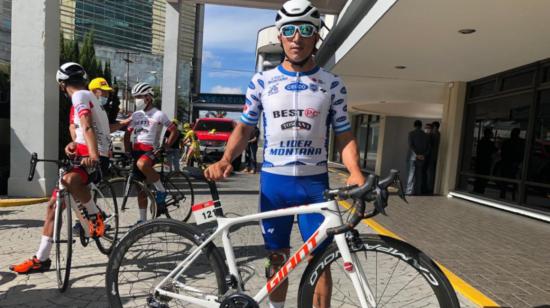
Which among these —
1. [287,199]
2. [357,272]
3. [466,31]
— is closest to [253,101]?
[287,199]

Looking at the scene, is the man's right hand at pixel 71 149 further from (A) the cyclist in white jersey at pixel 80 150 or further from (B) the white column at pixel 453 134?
(B) the white column at pixel 453 134

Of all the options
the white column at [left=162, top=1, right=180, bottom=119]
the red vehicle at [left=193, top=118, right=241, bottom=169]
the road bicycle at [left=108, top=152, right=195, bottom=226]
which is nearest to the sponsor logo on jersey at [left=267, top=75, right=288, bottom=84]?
the road bicycle at [left=108, top=152, right=195, bottom=226]

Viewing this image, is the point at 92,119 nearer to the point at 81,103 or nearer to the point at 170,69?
the point at 81,103

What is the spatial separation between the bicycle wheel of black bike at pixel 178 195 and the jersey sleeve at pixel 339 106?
3.53m

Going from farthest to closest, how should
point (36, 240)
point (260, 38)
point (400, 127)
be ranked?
point (260, 38) → point (400, 127) → point (36, 240)

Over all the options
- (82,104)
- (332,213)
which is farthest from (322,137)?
(82,104)

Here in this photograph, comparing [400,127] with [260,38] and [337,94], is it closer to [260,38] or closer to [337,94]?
[337,94]

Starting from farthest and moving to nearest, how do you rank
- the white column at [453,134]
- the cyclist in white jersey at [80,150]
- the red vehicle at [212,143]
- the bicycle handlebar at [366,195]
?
the red vehicle at [212,143]
the white column at [453,134]
the cyclist in white jersey at [80,150]
the bicycle handlebar at [366,195]

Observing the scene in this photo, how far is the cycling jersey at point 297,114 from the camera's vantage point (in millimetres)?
2369

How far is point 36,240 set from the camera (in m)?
4.75

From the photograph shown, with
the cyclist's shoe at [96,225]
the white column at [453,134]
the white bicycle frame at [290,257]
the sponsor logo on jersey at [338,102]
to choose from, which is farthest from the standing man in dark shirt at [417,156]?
the white bicycle frame at [290,257]

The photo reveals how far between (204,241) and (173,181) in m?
3.52

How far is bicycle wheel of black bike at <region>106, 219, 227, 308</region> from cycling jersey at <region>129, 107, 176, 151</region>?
9.24 feet

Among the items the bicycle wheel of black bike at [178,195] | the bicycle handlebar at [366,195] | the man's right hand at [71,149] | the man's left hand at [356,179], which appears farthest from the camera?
the bicycle wheel of black bike at [178,195]
